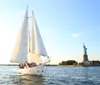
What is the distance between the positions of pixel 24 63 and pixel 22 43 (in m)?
5.04

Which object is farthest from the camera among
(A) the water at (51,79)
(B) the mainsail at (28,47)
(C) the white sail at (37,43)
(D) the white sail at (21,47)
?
(D) the white sail at (21,47)

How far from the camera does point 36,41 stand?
205ft

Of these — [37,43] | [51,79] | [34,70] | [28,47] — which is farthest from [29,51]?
[51,79]

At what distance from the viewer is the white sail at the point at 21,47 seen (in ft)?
208

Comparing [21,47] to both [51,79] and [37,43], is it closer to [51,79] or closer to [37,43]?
[37,43]

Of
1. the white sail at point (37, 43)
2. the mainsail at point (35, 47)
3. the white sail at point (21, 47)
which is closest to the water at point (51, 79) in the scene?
the white sail at point (21, 47)

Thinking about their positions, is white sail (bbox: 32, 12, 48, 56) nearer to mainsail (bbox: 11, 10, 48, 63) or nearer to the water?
mainsail (bbox: 11, 10, 48, 63)

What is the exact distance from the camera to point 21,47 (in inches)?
2542

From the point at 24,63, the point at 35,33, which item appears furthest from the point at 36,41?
the point at 24,63

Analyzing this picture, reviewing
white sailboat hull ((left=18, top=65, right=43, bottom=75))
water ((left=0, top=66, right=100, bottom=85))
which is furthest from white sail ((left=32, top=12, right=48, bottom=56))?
water ((left=0, top=66, right=100, bottom=85))

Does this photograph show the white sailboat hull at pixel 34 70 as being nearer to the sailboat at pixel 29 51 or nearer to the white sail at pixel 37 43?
the sailboat at pixel 29 51

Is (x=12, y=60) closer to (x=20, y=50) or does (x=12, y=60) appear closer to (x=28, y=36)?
(x=20, y=50)

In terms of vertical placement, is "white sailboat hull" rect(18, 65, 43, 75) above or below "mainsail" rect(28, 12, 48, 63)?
below

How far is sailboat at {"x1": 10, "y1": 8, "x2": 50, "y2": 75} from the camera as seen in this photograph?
60594 millimetres
